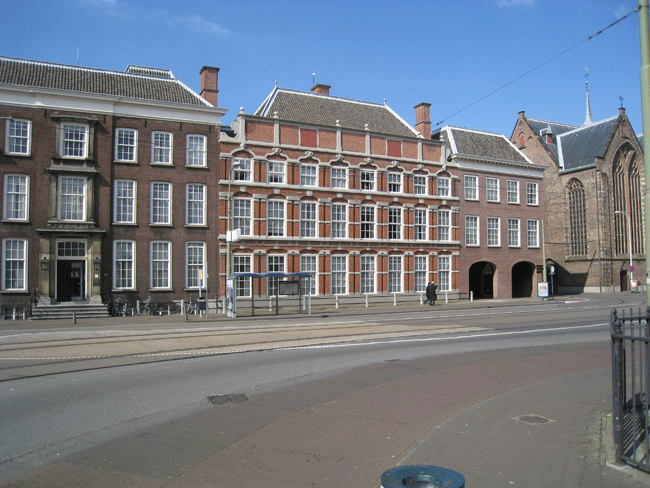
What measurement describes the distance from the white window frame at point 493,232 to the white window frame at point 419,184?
6.46 metres

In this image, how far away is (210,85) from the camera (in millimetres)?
33562

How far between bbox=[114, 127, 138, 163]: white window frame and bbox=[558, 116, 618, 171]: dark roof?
1766 inches

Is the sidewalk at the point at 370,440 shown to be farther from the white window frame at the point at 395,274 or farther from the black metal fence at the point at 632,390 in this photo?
the white window frame at the point at 395,274

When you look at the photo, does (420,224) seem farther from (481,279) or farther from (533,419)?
(533,419)

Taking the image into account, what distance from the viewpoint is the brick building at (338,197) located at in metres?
33.0

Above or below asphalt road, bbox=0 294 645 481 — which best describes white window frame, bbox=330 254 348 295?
above

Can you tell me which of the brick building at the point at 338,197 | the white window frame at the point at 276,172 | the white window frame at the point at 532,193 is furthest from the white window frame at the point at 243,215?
the white window frame at the point at 532,193

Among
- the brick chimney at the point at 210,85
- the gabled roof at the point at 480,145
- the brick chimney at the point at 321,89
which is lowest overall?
the gabled roof at the point at 480,145

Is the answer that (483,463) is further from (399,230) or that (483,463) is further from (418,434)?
(399,230)

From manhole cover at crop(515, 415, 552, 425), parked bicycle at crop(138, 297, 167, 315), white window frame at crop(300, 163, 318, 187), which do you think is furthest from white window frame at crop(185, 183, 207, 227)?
manhole cover at crop(515, 415, 552, 425)

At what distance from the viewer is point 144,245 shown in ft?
100

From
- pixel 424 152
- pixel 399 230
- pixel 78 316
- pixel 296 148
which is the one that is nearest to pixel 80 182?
pixel 78 316

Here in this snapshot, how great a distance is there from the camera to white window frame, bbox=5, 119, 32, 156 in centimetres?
2816

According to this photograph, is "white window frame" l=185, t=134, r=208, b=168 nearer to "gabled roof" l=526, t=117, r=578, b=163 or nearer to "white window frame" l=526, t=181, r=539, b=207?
"white window frame" l=526, t=181, r=539, b=207
